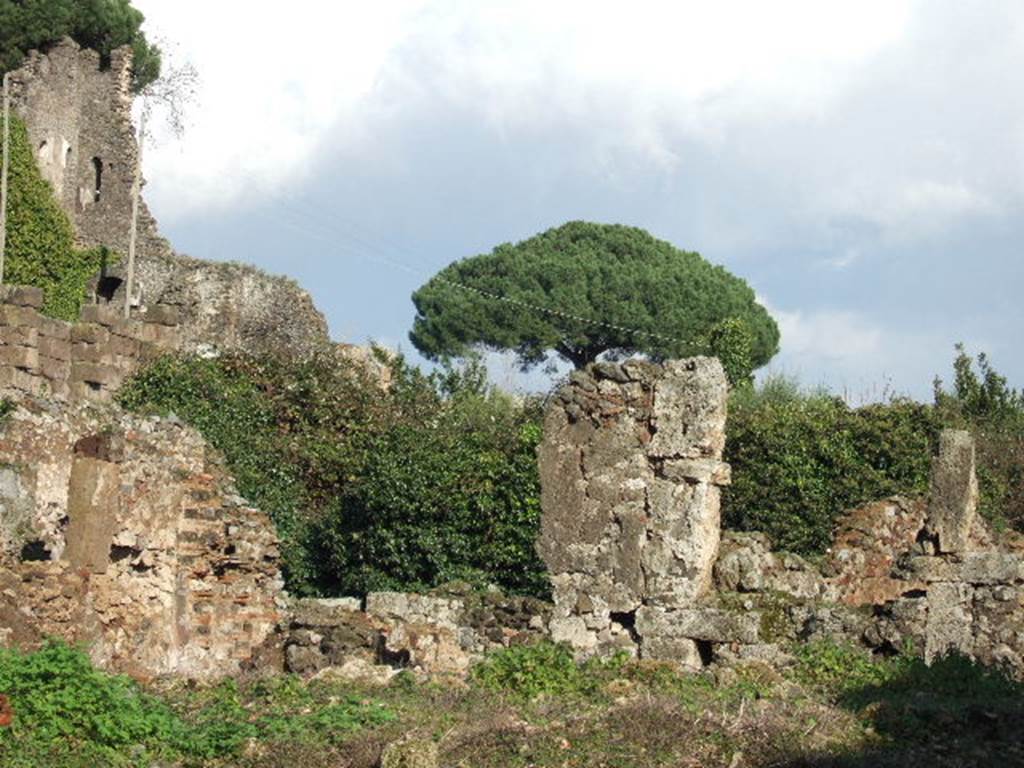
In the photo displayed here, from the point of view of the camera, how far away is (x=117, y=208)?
4078cm

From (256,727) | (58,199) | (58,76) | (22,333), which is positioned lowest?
(256,727)

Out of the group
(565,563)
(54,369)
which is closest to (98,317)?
(54,369)

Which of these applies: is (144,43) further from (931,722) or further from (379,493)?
(931,722)

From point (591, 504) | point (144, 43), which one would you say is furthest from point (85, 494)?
point (144, 43)

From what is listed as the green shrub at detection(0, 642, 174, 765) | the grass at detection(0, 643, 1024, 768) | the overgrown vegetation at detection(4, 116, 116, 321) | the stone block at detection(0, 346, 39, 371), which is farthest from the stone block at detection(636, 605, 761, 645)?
the overgrown vegetation at detection(4, 116, 116, 321)

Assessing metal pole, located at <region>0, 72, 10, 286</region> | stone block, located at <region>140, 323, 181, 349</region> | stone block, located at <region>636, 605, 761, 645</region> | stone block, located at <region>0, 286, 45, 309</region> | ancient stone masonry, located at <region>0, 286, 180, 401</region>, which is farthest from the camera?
metal pole, located at <region>0, 72, 10, 286</region>

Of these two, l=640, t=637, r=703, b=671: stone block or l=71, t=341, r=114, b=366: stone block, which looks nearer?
l=640, t=637, r=703, b=671: stone block

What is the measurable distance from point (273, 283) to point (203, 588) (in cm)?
1726

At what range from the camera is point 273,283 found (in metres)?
32.8

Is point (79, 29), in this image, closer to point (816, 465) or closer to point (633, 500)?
point (816, 465)

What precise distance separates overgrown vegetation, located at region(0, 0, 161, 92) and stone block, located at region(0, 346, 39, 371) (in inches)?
1012

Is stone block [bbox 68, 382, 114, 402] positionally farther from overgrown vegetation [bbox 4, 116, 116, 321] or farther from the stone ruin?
overgrown vegetation [bbox 4, 116, 116, 321]

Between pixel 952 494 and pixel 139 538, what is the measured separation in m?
7.55

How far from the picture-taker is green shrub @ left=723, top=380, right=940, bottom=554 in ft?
65.4
